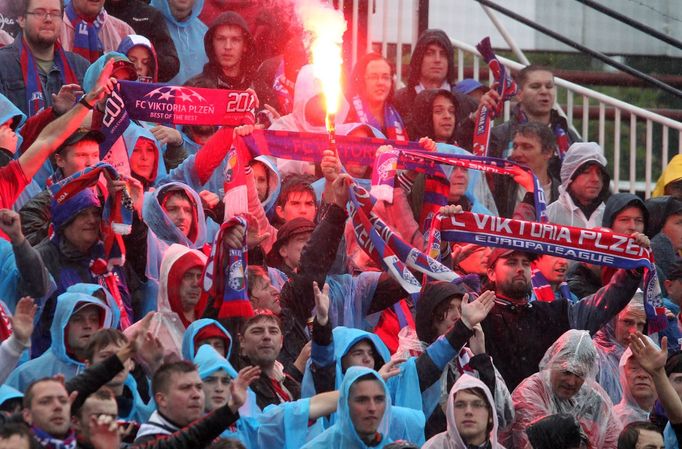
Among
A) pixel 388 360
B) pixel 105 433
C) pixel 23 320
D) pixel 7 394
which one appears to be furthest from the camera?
pixel 388 360

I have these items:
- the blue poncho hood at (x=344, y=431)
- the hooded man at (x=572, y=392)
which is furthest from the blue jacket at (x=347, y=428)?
the hooded man at (x=572, y=392)

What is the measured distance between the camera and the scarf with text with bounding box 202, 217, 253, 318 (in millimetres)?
10680

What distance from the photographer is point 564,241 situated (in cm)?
1164

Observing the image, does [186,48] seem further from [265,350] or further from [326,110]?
[265,350]

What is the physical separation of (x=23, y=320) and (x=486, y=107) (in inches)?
214

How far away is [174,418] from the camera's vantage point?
9.02 m

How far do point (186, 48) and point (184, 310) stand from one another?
3.57 metres

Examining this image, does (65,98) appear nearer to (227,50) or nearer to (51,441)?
(227,50)

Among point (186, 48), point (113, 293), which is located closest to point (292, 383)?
Answer: point (113, 293)

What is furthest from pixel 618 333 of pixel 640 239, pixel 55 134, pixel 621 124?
pixel 621 124

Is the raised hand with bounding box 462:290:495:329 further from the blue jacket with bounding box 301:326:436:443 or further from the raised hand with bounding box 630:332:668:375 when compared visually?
the raised hand with bounding box 630:332:668:375

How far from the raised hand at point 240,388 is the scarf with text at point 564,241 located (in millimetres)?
2936

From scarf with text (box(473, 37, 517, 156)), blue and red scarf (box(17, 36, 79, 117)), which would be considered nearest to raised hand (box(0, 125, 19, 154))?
blue and red scarf (box(17, 36, 79, 117))

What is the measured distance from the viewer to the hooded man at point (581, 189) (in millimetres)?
13281
